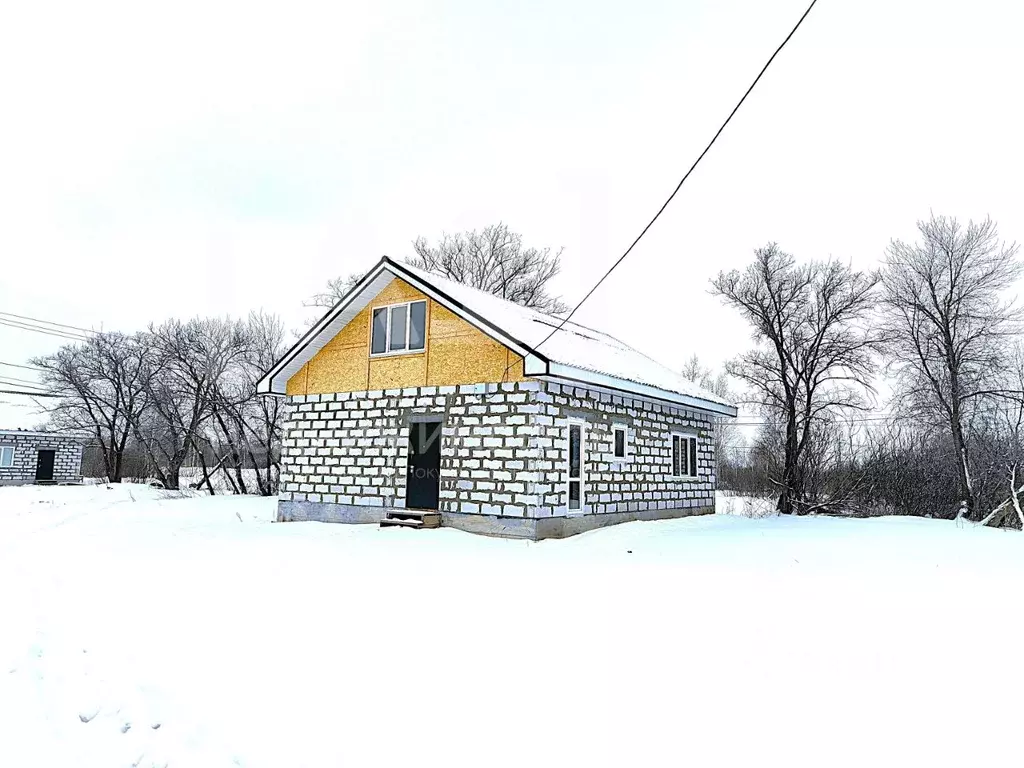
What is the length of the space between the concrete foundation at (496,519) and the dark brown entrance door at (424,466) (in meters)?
0.79

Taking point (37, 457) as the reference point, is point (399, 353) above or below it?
above

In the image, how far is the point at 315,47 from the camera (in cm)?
1045

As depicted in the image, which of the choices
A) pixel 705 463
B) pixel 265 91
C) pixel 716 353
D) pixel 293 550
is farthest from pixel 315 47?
pixel 716 353

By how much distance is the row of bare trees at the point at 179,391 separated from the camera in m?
32.1

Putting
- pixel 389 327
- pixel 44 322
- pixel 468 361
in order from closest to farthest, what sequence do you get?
pixel 468 361 < pixel 389 327 < pixel 44 322

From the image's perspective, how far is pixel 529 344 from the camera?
1208cm

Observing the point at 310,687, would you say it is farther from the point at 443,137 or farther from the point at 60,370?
the point at 60,370

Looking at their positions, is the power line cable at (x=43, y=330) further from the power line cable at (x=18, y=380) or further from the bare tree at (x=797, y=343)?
the bare tree at (x=797, y=343)

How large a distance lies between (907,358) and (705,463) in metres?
10.0

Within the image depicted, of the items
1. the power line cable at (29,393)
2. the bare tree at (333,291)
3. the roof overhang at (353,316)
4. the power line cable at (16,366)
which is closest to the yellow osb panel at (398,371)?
the roof overhang at (353,316)

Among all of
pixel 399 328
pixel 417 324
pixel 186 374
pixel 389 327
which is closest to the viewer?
pixel 417 324

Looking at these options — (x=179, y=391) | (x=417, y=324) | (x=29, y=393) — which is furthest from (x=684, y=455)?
(x=29, y=393)

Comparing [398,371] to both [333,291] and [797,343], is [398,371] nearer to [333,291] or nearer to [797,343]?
[797,343]

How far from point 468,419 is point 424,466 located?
1916 mm
